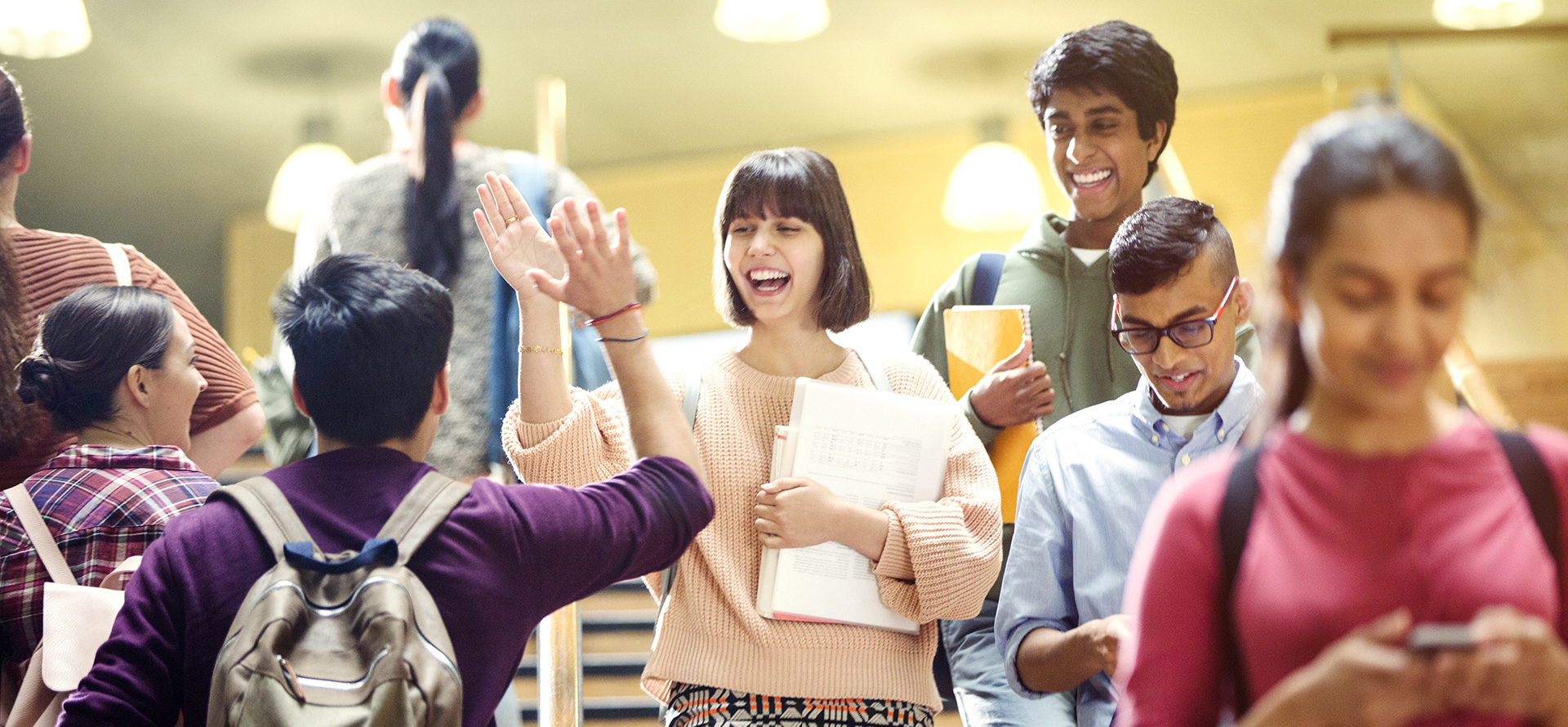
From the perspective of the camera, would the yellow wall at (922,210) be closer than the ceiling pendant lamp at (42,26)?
No

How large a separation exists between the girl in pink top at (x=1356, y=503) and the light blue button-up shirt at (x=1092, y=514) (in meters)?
0.85

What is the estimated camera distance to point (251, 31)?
6.94 metres

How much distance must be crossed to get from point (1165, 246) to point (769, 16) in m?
3.73

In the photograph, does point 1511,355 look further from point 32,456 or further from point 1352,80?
point 32,456

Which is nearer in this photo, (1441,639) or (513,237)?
(1441,639)

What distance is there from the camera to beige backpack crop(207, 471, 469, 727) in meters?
1.48

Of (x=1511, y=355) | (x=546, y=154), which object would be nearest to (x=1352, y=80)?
(x=1511, y=355)

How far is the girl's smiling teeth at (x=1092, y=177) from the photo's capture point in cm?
262

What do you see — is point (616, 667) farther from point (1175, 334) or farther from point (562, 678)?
point (1175, 334)

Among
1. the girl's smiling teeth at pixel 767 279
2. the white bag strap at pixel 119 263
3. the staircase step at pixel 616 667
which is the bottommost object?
the staircase step at pixel 616 667

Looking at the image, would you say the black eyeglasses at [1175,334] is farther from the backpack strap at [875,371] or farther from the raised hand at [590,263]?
the raised hand at [590,263]

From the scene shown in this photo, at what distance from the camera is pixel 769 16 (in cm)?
559

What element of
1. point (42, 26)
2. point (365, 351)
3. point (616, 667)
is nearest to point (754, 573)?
point (365, 351)

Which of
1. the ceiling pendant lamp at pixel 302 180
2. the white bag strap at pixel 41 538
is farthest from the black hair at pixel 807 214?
the ceiling pendant lamp at pixel 302 180
